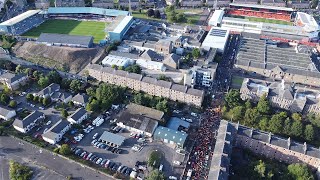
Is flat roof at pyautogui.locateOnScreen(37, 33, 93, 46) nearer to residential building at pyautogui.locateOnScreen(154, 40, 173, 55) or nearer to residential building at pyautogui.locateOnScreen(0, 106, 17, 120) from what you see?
residential building at pyautogui.locateOnScreen(154, 40, 173, 55)

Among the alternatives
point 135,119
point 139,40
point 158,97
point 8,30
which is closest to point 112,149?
point 135,119

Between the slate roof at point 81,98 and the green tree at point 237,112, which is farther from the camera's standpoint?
the slate roof at point 81,98

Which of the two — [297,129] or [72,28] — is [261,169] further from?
[72,28]

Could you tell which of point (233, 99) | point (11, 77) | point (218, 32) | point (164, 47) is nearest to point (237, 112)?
point (233, 99)

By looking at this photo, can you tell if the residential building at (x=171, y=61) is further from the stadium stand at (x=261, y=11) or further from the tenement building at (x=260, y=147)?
the stadium stand at (x=261, y=11)

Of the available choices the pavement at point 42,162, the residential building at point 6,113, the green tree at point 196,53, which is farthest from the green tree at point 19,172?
the green tree at point 196,53

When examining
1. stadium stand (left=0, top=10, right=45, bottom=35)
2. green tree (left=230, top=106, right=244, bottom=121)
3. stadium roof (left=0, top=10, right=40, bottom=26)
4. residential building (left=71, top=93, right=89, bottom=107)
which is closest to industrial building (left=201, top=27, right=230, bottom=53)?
green tree (left=230, top=106, right=244, bottom=121)

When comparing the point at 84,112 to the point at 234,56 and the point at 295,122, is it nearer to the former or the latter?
the point at 295,122
